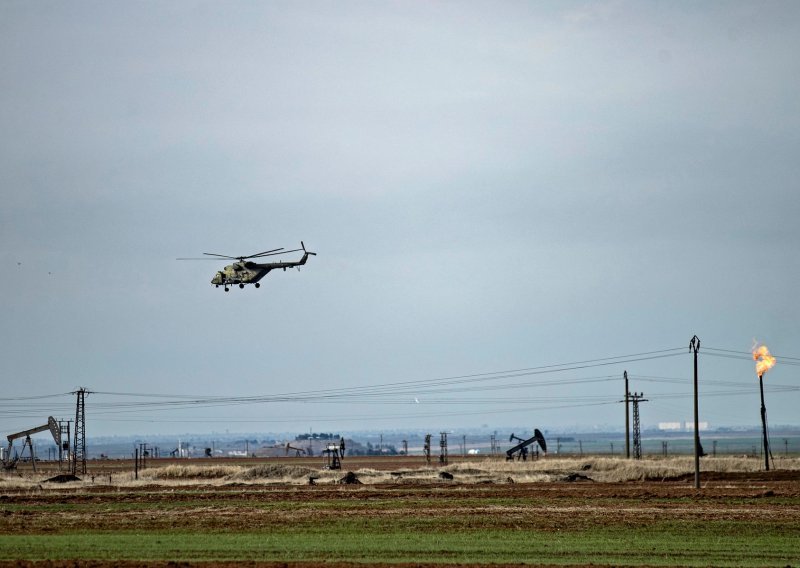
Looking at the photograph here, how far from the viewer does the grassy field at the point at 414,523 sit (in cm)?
3216

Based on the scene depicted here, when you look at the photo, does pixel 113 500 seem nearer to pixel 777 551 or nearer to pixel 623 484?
pixel 623 484

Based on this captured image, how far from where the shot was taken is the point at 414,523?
4125cm

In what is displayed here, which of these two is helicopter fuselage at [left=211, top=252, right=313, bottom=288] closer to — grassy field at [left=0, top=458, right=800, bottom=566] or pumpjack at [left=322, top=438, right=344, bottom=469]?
grassy field at [left=0, top=458, right=800, bottom=566]

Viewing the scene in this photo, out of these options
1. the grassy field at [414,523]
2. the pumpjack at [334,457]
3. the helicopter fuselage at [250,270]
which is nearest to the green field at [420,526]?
the grassy field at [414,523]

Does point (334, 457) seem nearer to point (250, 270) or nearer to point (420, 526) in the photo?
point (250, 270)

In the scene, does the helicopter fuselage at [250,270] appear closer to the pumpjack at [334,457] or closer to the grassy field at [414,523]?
the grassy field at [414,523]

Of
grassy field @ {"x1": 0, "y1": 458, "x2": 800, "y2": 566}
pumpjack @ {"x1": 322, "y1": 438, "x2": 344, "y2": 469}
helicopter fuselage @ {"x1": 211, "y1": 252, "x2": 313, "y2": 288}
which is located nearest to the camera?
grassy field @ {"x1": 0, "y1": 458, "x2": 800, "y2": 566}

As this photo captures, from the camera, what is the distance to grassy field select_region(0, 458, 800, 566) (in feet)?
105

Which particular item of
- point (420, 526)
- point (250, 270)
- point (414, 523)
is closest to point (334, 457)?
point (250, 270)

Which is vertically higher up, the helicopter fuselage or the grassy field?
the helicopter fuselage

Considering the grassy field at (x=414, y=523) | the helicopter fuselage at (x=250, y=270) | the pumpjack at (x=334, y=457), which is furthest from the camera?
the pumpjack at (x=334, y=457)

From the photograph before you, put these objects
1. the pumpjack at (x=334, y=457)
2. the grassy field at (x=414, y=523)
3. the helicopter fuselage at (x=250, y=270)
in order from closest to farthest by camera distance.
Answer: the grassy field at (x=414, y=523) < the helicopter fuselage at (x=250, y=270) < the pumpjack at (x=334, y=457)

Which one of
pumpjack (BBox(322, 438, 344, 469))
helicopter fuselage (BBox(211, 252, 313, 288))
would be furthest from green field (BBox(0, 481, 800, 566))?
pumpjack (BBox(322, 438, 344, 469))

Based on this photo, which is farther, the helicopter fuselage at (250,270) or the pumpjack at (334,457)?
the pumpjack at (334,457)
